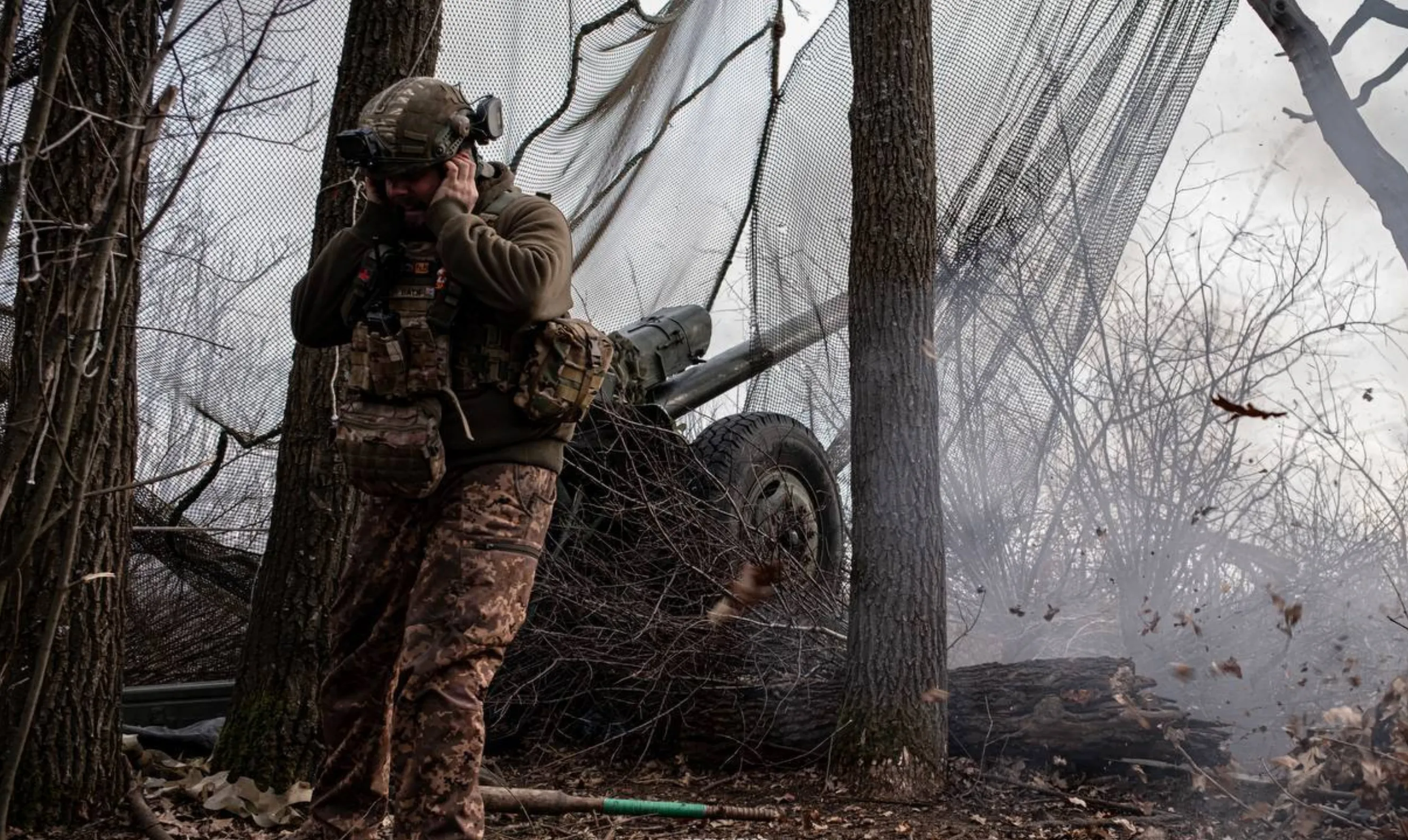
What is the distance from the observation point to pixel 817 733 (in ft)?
16.3

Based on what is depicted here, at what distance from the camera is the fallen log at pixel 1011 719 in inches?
179

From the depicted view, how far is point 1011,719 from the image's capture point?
4816mm

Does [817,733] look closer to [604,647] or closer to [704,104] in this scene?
[604,647]

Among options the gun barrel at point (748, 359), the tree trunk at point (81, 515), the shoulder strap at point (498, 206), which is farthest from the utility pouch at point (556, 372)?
the gun barrel at point (748, 359)

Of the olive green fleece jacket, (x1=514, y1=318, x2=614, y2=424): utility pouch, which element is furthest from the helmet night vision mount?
(x1=514, y1=318, x2=614, y2=424): utility pouch

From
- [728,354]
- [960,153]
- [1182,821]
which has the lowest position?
[1182,821]

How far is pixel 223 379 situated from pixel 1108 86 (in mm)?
3826

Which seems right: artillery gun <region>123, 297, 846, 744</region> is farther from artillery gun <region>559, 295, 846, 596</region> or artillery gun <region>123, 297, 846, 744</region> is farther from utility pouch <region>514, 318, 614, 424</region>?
utility pouch <region>514, 318, 614, 424</region>

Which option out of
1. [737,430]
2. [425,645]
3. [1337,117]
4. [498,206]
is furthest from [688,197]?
[425,645]

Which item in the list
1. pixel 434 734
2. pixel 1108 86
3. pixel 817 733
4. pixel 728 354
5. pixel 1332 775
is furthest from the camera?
pixel 728 354

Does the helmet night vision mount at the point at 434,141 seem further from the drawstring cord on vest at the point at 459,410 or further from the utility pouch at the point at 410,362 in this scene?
the drawstring cord on vest at the point at 459,410

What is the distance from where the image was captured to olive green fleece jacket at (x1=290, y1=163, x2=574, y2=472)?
9.65ft

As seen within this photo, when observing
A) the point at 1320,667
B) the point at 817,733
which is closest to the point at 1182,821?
the point at 817,733

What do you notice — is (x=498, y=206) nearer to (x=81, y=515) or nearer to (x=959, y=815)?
(x=81, y=515)
